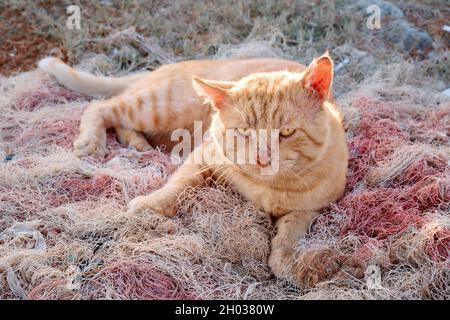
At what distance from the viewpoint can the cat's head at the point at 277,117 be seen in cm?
272

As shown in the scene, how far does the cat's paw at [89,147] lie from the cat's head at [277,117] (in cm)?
117

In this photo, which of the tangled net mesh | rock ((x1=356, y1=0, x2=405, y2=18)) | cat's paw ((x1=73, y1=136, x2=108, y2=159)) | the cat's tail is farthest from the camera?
rock ((x1=356, y1=0, x2=405, y2=18))

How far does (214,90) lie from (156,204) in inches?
29.0

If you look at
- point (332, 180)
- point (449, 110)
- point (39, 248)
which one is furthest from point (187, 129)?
point (449, 110)

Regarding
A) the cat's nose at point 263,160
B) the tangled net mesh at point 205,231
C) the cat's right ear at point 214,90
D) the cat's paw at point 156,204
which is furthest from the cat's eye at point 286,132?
the cat's paw at point 156,204

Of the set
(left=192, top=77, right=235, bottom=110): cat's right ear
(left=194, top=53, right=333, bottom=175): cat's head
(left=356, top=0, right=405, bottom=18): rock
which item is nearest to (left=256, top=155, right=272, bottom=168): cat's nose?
(left=194, top=53, right=333, bottom=175): cat's head

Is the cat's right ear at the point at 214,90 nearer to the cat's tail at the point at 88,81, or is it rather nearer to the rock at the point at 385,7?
the cat's tail at the point at 88,81

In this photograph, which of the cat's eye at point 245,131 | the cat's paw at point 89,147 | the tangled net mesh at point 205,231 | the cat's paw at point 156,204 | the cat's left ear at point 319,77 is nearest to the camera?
the tangled net mesh at point 205,231

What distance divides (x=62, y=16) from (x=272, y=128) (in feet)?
14.5

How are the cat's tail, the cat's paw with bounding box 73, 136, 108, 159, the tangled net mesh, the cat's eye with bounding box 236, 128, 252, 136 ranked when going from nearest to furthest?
the tangled net mesh
the cat's eye with bounding box 236, 128, 252, 136
the cat's paw with bounding box 73, 136, 108, 159
the cat's tail

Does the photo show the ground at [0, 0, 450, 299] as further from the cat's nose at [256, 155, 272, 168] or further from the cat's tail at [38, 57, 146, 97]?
the cat's nose at [256, 155, 272, 168]

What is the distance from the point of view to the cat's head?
107 inches

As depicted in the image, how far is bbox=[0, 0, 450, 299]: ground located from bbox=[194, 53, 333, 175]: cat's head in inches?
16.9
